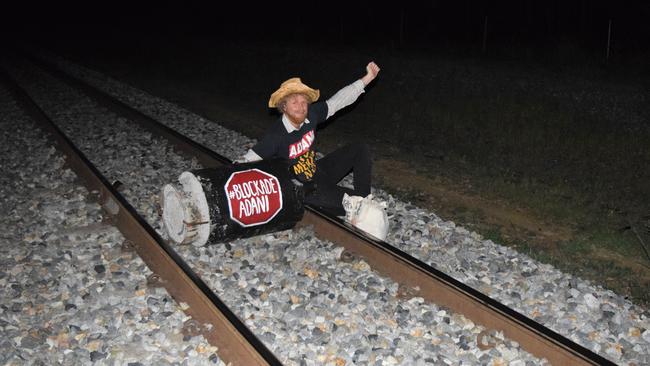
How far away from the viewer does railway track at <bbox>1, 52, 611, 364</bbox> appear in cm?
375

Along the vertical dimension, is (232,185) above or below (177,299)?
above

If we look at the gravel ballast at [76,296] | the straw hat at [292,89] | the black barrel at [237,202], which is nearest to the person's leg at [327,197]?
the black barrel at [237,202]

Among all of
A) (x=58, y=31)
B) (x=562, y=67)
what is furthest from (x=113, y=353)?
(x=58, y=31)

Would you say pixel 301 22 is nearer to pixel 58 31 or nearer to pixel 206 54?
pixel 206 54

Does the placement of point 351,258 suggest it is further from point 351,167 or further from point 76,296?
point 76,296

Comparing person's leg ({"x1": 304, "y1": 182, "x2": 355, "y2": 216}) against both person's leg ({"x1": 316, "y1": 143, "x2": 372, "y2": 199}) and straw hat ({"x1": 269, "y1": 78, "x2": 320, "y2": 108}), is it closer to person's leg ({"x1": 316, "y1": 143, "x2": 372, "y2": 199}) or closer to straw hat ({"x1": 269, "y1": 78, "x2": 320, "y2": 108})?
person's leg ({"x1": 316, "y1": 143, "x2": 372, "y2": 199})

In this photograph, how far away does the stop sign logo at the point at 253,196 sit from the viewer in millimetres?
5359

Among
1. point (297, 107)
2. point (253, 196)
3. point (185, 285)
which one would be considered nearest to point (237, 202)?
point (253, 196)

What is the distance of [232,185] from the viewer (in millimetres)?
5375

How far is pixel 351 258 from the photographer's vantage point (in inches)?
215

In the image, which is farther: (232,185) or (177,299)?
(232,185)

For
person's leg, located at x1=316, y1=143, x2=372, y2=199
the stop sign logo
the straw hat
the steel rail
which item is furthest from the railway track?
the straw hat

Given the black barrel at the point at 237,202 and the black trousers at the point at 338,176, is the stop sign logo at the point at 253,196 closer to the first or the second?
the black barrel at the point at 237,202

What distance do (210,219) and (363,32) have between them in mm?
24906
